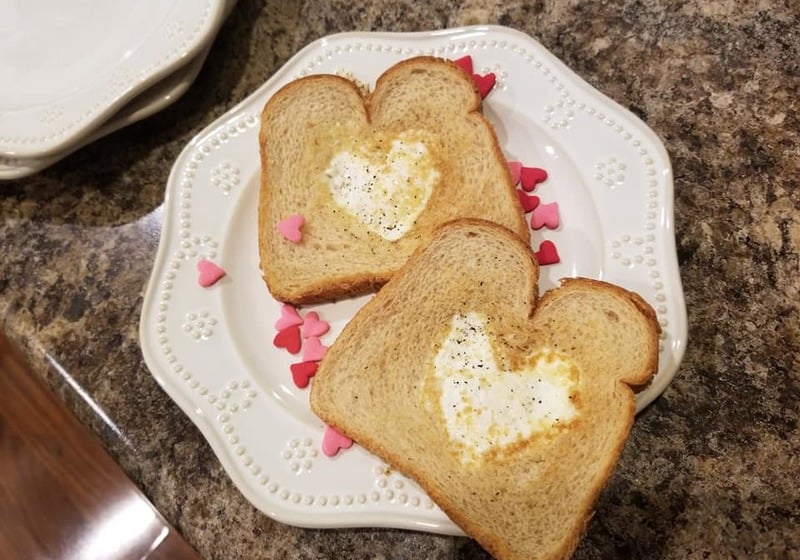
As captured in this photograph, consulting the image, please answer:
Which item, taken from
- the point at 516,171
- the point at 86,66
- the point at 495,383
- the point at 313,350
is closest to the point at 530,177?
the point at 516,171

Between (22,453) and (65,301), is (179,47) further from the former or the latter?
(22,453)

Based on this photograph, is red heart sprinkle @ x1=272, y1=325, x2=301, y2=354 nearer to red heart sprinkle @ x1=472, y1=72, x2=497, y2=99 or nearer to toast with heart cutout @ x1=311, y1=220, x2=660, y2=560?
toast with heart cutout @ x1=311, y1=220, x2=660, y2=560

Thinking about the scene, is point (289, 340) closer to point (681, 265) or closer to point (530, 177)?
point (530, 177)

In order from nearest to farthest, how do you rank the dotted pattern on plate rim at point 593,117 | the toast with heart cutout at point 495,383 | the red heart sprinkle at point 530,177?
1. the toast with heart cutout at point 495,383
2. the dotted pattern on plate rim at point 593,117
3. the red heart sprinkle at point 530,177

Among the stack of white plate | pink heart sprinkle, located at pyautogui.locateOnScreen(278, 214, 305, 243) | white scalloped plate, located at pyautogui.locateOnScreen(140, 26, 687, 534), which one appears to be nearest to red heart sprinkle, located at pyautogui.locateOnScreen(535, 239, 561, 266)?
white scalloped plate, located at pyautogui.locateOnScreen(140, 26, 687, 534)

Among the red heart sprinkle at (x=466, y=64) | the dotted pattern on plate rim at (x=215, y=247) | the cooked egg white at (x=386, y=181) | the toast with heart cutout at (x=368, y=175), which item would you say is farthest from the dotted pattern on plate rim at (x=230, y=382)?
the red heart sprinkle at (x=466, y=64)

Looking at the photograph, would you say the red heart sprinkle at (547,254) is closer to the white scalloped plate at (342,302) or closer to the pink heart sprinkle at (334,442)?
the white scalloped plate at (342,302)
